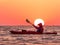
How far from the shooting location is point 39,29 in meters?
7.82

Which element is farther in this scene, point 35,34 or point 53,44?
point 35,34

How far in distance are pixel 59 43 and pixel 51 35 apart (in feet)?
5.00

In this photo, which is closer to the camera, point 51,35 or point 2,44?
point 2,44

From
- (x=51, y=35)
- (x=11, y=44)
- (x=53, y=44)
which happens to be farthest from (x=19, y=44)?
(x=51, y=35)

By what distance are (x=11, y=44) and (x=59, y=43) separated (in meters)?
0.92

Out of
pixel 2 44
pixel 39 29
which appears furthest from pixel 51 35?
pixel 2 44

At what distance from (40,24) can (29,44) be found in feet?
5.87

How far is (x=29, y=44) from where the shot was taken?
19.5 feet

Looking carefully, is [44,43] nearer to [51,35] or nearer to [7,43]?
[7,43]

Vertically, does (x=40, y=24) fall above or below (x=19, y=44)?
above

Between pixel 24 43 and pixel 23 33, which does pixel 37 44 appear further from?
pixel 23 33

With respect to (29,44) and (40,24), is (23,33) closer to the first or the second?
(40,24)

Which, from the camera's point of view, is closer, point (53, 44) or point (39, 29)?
point (53, 44)

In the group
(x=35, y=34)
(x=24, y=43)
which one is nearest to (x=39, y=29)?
(x=35, y=34)
